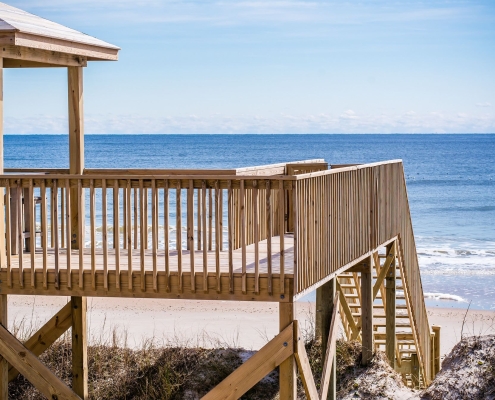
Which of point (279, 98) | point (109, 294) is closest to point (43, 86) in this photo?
point (279, 98)

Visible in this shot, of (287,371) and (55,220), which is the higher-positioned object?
(55,220)

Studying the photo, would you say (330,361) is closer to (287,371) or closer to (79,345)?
(287,371)

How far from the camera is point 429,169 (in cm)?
8000

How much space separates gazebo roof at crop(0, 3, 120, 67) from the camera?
9.36 m

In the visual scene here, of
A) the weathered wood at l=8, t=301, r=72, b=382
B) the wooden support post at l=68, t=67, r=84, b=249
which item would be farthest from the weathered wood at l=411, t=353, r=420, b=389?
the wooden support post at l=68, t=67, r=84, b=249

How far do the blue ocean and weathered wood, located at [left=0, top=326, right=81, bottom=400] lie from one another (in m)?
16.4

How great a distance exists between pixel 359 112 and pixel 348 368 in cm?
7869

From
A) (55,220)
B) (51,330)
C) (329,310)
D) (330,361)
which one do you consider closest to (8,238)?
(55,220)

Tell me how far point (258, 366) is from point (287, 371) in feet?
1.04

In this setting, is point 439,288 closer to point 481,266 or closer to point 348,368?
point 481,266

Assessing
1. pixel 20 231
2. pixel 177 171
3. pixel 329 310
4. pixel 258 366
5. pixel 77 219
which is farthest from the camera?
pixel 177 171

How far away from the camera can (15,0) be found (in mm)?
77125

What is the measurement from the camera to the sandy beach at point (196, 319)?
65.4ft

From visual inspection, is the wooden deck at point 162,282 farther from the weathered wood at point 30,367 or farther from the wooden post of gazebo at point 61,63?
the weathered wood at point 30,367
